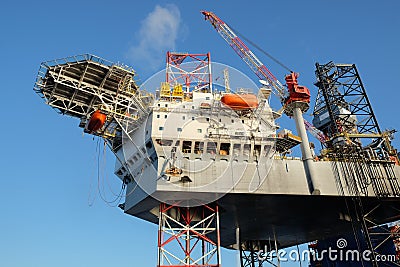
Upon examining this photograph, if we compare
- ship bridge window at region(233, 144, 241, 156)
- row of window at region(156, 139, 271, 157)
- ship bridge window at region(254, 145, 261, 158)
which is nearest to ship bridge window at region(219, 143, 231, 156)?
row of window at region(156, 139, 271, 157)

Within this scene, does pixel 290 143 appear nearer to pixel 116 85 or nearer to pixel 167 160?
pixel 167 160

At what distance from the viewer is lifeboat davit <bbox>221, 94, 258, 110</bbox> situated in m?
21.6

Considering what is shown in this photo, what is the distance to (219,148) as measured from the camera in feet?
67.6

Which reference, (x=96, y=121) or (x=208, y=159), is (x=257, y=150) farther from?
(x=96, y=121)

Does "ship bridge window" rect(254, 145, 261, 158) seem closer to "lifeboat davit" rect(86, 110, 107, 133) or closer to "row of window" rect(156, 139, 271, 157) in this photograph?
"row of window" rect(156, 139, 271, 157)

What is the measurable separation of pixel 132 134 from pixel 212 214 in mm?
7825

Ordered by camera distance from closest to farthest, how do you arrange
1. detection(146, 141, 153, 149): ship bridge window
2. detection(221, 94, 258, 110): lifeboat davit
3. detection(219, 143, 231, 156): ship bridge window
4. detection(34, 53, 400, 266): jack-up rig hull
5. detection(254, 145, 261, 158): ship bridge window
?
detection(34, 53, 400, 266): jack-up rig hull → detection(146, 141, 153, 149): ship bridge window → detection(219, 143, 231, 156): ship bridge window → detection(254, 145, 261, 158): ship bridge window → detection(221, 94, 258, 110): lifeboat davit

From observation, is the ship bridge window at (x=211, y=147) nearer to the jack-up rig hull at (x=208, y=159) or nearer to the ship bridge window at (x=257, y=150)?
the jack-up rig hull at (x=208, y=159)

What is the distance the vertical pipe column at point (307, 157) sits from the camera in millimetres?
19969

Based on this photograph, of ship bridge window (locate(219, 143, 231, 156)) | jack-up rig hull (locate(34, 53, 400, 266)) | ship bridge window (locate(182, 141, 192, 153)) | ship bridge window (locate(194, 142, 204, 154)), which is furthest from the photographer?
ship bridge window (locate(219, 143, 231, 156))

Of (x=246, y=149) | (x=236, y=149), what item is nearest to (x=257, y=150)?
(x=246, y=149)

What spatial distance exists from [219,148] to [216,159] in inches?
32.0

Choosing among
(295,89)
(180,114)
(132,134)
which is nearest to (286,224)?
(295,89)

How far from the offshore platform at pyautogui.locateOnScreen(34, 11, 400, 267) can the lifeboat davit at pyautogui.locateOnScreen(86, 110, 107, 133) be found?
63 millimetres
